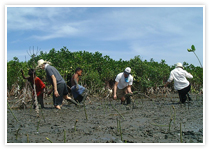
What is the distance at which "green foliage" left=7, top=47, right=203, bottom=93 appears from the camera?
11.2 meters

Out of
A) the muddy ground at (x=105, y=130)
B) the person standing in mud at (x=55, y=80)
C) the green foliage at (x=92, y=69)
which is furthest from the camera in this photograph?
the green foliage at (x=92, y=69)

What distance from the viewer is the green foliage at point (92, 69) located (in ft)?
36.7

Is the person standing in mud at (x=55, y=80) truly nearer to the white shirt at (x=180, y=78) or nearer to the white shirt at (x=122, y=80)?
the white shirt at (x=122, y=80)

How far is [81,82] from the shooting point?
1105 cm

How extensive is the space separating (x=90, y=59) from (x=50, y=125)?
7.57 m

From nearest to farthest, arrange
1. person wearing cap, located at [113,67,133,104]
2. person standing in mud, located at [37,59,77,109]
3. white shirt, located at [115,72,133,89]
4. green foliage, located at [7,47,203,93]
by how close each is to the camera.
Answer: person standing in mud, located at [37,59,77,109] → person wearing cap, located at [113,67,133,104] → white shirt, located at [115,72,133,89] → green foliage, located at [7,47,203,93]

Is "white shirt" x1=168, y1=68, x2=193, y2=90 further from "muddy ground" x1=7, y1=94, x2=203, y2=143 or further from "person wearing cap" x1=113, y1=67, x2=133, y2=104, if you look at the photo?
"muddy ground" x1=7, y1=94, x2=203, y2=143

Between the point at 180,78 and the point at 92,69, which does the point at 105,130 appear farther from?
the point at 92,69

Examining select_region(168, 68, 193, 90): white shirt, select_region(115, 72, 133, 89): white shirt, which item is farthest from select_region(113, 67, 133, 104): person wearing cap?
select_region(168, 68, 193, 90): white shirt

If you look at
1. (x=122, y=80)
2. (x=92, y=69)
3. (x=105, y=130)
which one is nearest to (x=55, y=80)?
(x=122, y=80)

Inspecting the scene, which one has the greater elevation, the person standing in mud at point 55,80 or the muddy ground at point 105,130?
the person standing in mud at point 55,80

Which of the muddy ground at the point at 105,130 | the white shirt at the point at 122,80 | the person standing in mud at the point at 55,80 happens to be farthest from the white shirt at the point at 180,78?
the person standing in mud at the point at 55,80
